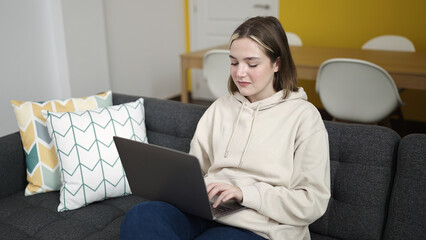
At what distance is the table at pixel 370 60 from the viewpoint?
237 cm

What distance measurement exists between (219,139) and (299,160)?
0.97 feet

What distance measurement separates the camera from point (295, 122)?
1.28 metres

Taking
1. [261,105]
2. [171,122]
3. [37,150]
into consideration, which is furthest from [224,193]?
[37,150]

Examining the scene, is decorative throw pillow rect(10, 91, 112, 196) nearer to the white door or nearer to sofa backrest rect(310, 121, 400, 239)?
sofa backrest rect(310, 121, 400, 239)

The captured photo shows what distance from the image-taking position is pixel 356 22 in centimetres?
369

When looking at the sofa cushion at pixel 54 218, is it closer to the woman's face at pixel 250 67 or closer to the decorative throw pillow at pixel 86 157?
the decorative throw pillow at pixel 86 157

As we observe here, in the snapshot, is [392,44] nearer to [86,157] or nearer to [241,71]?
[241,71]

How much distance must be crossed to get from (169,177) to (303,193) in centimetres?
39

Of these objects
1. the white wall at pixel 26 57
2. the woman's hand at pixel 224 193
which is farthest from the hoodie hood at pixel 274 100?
the white wall at pixel 26 57

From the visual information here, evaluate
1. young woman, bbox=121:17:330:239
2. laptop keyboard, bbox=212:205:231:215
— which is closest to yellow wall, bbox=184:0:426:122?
young woman, bbox=121:17:330:239

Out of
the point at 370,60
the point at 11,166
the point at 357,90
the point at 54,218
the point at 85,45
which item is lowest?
the point at 54,218

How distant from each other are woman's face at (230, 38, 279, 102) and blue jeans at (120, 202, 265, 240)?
0.43m

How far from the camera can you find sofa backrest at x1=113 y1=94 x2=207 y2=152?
5.74 ft

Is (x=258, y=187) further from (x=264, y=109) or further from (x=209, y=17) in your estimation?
(x=209, y=17)
